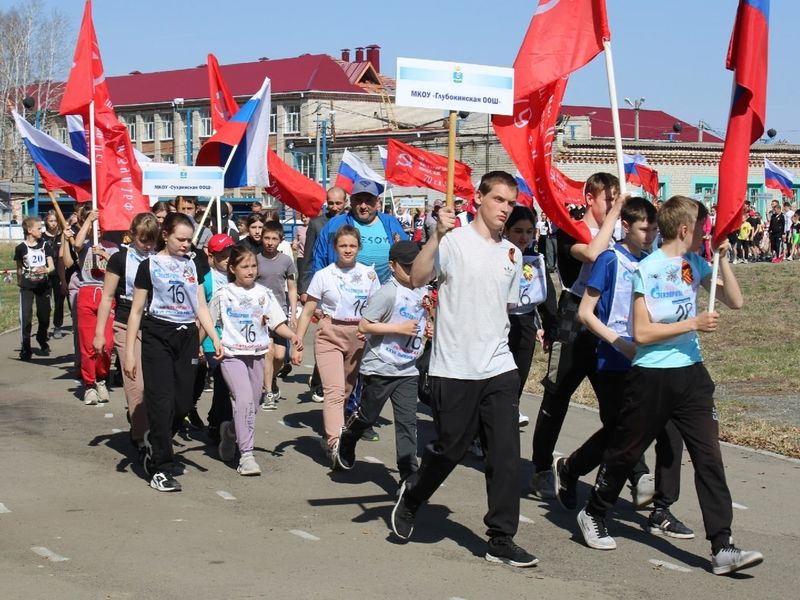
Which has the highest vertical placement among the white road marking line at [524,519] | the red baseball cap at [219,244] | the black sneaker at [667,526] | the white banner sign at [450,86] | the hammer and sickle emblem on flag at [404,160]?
the hammer and sickle emblem on flag at [404,160]

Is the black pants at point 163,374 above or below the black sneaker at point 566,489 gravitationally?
above

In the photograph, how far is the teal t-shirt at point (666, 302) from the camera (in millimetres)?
6324

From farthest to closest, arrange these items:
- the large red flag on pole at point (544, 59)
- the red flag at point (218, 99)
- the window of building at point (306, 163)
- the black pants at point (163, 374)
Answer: the window of building at point (306, 163) < the red flag at point (218, 99) < the black pants at point (163, 374) < the large red flag on pole at point (544, 59)

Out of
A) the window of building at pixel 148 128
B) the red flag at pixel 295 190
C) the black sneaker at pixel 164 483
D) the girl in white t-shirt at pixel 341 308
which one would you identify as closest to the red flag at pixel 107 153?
→ the red flag at pixel 295 190

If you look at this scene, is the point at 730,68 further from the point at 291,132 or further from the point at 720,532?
the point at 291,132

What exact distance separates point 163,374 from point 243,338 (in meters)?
0.81

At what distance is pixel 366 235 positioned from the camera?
34.3ft

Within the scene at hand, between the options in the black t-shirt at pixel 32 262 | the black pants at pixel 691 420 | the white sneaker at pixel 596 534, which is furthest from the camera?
the black t-shirt at pixel 32 262

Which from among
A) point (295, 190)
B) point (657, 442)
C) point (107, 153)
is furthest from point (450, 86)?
point (295, 190)

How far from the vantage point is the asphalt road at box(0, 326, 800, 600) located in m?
6.03

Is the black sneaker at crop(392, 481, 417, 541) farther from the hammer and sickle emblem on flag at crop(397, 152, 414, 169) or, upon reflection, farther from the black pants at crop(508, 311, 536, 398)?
the hammer and sickle emblem on flag at crop(397, 152, 414, 169)

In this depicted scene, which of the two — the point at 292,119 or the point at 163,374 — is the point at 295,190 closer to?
the point at 163,374

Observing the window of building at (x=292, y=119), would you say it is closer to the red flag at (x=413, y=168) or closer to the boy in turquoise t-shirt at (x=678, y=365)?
the red flag at (x=413, y=168)

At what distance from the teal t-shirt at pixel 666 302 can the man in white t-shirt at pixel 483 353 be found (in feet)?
2.23
